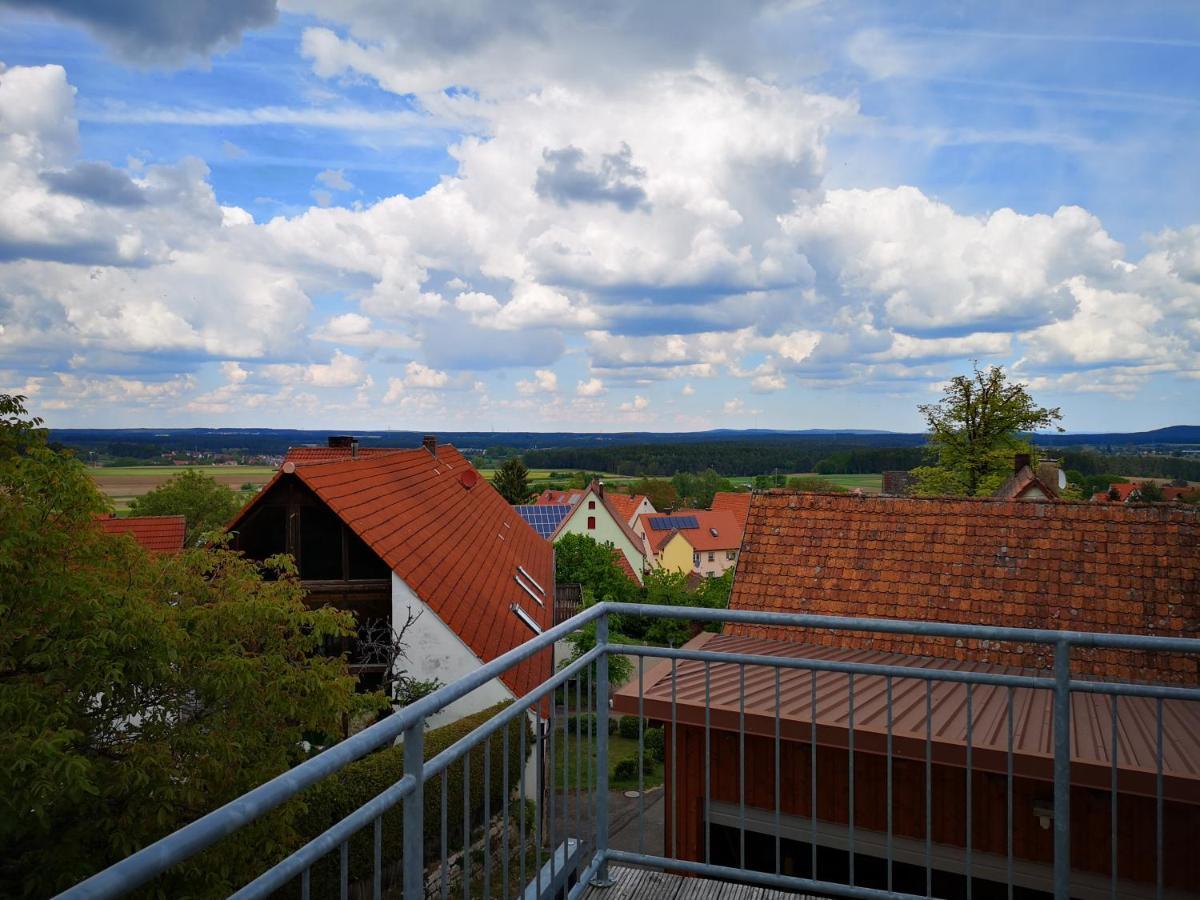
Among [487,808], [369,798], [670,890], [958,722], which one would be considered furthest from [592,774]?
[369,798]

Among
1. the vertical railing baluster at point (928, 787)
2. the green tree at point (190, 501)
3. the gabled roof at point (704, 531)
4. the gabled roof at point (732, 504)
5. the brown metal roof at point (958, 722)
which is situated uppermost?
the vertical railing baluster at point (928, 787)

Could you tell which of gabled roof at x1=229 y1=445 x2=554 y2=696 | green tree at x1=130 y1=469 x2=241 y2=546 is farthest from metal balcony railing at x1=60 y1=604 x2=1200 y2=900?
green tree at x1=130 y1=469 x2=241 y2=546

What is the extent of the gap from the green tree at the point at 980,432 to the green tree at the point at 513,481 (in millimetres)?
40023

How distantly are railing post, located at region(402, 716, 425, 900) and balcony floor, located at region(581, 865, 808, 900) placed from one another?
5.45 ft

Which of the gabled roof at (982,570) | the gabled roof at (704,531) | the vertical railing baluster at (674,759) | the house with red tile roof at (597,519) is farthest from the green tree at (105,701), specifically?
the gabled roof at (704,531)

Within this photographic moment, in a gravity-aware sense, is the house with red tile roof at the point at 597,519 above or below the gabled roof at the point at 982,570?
below

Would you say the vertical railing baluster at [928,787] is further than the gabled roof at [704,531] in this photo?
No

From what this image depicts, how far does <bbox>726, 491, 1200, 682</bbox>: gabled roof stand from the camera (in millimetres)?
10219

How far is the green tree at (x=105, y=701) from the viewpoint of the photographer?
7031 mm

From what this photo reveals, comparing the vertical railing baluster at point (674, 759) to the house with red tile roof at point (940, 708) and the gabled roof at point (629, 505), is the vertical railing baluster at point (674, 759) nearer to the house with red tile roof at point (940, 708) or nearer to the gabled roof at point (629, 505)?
the house with red tile roof at point (940, 708)

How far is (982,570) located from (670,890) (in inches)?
343

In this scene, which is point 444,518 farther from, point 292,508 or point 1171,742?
point 1171,742

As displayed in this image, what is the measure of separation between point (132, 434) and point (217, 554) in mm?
66240

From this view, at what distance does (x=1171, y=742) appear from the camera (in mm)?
6457
